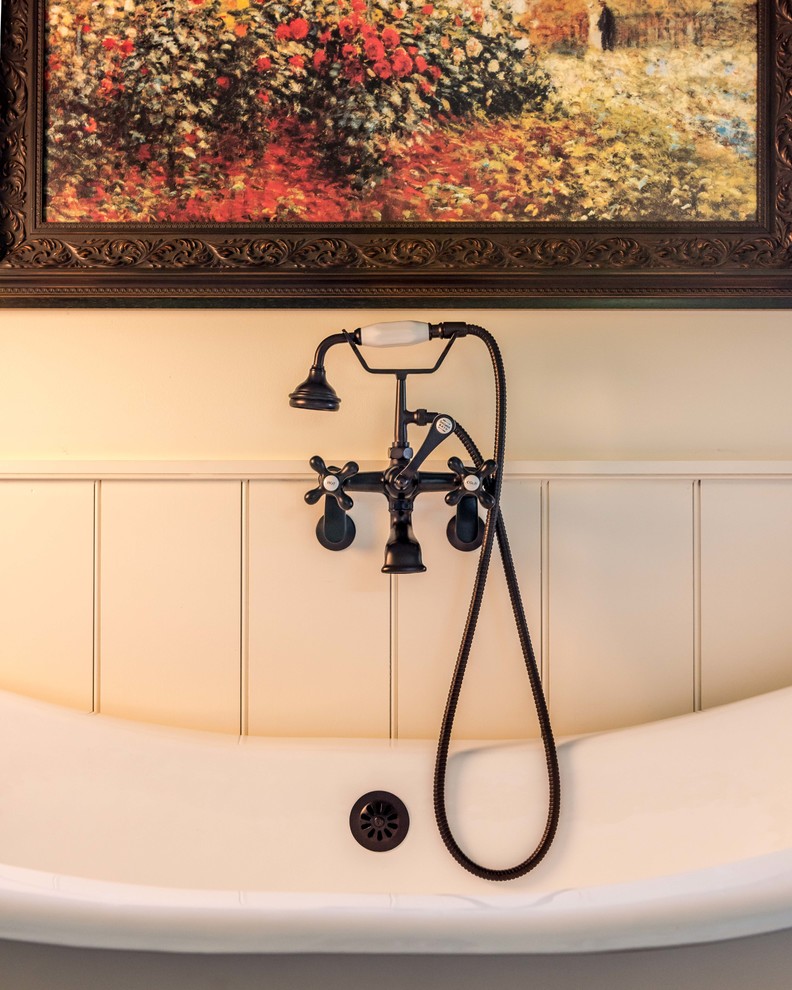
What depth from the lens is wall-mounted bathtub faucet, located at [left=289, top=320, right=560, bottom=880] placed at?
0.89 meters

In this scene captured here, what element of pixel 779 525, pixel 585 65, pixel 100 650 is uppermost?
pixel 585 65

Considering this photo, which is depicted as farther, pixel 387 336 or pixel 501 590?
pixel 501 590

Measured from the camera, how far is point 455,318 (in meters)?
1.06

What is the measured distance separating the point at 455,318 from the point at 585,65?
0.43 meters

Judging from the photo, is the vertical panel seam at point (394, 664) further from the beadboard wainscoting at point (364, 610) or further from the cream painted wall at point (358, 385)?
the cream painted wall at point (358, 385)

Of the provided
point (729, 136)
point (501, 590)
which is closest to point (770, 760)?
point (501, 590)

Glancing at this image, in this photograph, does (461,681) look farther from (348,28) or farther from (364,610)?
(348,28)

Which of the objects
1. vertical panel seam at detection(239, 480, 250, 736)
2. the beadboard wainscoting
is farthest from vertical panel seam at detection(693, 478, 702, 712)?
vertical panel seam at detection(239, 480, 250, 736)

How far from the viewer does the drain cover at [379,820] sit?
38.2 inches

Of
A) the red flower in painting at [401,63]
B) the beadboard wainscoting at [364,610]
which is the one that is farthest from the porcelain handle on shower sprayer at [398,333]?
the red flower in painting at [401,63]

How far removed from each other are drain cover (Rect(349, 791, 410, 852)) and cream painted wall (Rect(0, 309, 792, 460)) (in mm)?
510

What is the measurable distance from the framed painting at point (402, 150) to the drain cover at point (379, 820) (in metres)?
0.74

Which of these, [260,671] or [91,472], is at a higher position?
[91,472]

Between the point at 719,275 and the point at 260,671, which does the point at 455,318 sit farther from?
the point at 260,671
